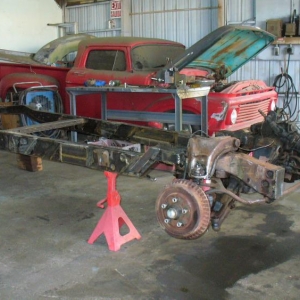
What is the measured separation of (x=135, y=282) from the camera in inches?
112


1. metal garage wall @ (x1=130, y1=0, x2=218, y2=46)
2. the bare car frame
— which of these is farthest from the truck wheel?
metal garage wall @ (x1=130, y1=0, x2=218, y2=46)

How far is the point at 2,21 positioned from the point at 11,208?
691 cm

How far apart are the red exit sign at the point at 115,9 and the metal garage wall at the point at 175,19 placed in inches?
11.7

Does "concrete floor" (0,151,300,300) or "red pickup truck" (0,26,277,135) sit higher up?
"red pickup truck" (0,26,277,135)

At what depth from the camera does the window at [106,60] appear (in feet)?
19.2

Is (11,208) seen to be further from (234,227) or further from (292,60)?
(292,60)

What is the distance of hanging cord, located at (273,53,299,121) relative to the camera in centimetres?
791

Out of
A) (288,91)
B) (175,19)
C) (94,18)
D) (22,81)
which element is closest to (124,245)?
(22,81)

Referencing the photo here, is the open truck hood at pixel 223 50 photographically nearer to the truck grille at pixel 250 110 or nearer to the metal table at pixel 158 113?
the metal table at pixel 158 113

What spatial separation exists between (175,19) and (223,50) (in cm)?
393

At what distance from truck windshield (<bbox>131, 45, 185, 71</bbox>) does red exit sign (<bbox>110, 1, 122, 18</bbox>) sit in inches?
162

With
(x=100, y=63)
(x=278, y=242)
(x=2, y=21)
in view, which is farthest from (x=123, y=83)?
(x=2, y=21)

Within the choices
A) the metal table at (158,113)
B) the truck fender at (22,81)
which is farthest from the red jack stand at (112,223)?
the truck fender at (22,81)

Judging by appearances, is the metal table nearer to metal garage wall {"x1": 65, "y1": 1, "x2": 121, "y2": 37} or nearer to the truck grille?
the truck grille
